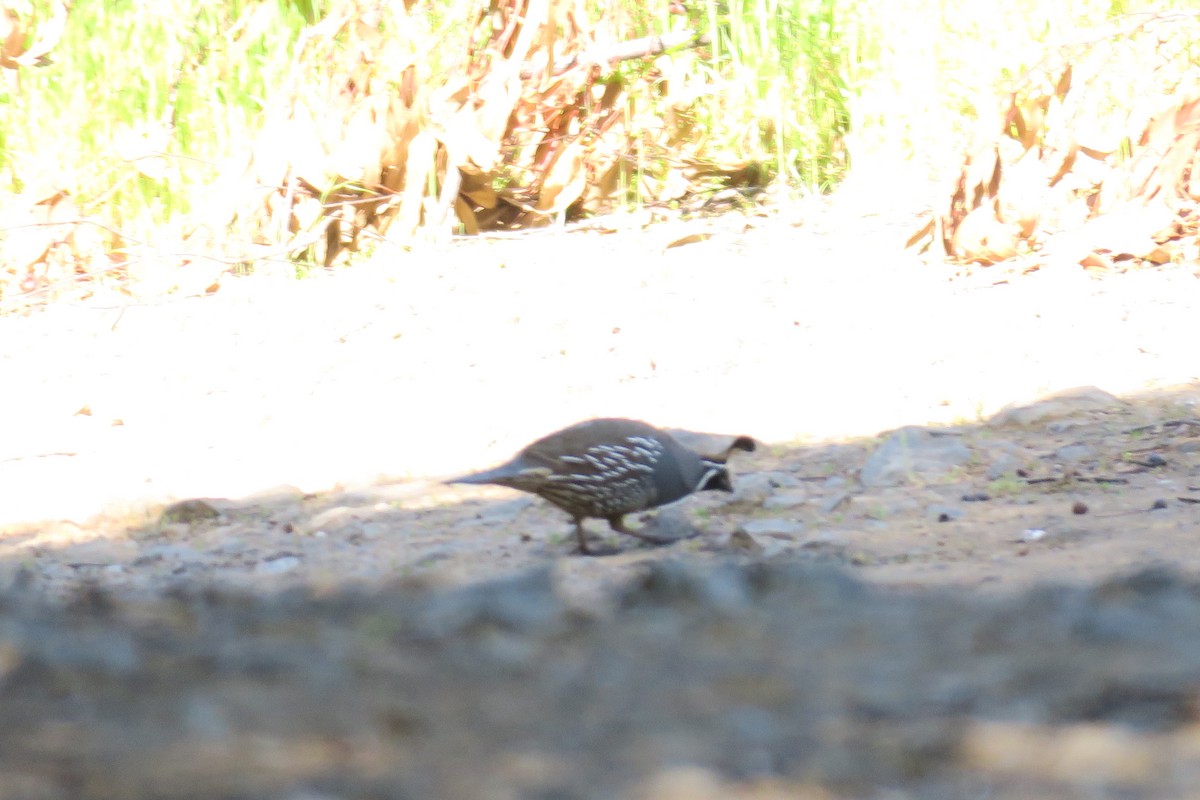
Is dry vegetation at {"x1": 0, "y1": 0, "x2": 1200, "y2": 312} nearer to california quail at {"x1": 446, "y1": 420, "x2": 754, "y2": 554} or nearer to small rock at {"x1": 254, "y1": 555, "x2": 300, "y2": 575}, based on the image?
california quail at {"x1": 446, "y1": 420, "x2": 754, "y2": 554}

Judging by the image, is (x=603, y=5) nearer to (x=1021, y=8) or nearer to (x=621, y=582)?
(x=1021, y=8)

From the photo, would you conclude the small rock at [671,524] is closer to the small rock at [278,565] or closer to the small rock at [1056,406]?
the small rock at [278,565]

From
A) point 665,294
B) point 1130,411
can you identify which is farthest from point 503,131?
point 1130,411

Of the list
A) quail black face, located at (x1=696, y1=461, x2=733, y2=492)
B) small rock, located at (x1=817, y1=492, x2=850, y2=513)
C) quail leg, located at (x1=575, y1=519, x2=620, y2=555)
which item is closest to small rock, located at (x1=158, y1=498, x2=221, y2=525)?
quail leg, located at (x1=575, y1=519, x2=620, y2=555)

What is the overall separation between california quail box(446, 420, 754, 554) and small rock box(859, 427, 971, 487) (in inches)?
32.1

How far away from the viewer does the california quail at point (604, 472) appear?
4.91 meters

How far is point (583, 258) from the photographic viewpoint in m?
9.70

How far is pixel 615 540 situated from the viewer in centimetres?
545

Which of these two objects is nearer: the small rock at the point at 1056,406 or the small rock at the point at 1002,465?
the small rock at the point at 1002,465

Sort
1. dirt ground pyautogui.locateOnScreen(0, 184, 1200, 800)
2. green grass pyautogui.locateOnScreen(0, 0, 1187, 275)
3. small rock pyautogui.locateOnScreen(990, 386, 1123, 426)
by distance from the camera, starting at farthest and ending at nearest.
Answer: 1. green grass pyautogui.locateOnScreen(0, 0, 1187, 275)
2. small rock pyautogui.locateOnScreen(990, 386, 1123, 426)
3. dirt ground pyautogui.locateOnScreen(0, 184, 1200, 800)

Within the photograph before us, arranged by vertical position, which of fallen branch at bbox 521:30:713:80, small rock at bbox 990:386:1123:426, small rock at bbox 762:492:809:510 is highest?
fallen branch at bbox 521:30:713:80

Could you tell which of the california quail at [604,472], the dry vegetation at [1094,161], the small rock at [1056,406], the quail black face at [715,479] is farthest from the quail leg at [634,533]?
the dry vegetation at [1094,161]

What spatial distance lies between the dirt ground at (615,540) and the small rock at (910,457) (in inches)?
0.8

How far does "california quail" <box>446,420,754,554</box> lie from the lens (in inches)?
193
